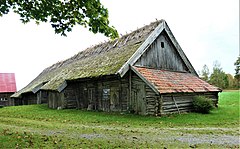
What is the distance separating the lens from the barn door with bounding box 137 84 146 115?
16.3 m

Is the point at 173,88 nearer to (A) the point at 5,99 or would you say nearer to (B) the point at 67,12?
(B) the point at 67,12

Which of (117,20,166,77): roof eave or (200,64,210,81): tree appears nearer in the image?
(117,20,166,77): roof eave

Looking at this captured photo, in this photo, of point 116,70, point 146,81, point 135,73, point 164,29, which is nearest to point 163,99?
point 146,81

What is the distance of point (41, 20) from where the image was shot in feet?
27.7

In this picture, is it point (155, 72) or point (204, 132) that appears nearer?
point (204, 132)

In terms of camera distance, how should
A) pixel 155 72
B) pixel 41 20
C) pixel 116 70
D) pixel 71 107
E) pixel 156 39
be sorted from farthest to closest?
pixel 71 107 → pixel 156 39 → pixel 155 72 → pixel 116 70 → pixel 41 20

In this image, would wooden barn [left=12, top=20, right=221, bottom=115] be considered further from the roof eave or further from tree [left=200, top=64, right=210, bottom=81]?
tree [left=200, top=64, right=210, bottom=81]

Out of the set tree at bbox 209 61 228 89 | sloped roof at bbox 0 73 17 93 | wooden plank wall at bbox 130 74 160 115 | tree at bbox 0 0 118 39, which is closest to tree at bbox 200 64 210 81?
tree at bbox 209 61 228 89

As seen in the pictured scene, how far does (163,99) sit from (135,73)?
290cm

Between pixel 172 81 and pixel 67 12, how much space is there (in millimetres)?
11822

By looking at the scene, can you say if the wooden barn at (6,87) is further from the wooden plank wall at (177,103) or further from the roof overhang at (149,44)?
the wooden plank wall at (177,103)

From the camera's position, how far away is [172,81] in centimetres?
1802

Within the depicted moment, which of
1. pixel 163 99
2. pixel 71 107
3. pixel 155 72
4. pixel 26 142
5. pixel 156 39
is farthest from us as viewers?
pixel 71 107

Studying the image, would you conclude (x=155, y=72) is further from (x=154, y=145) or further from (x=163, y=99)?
(x=154, y=145)
